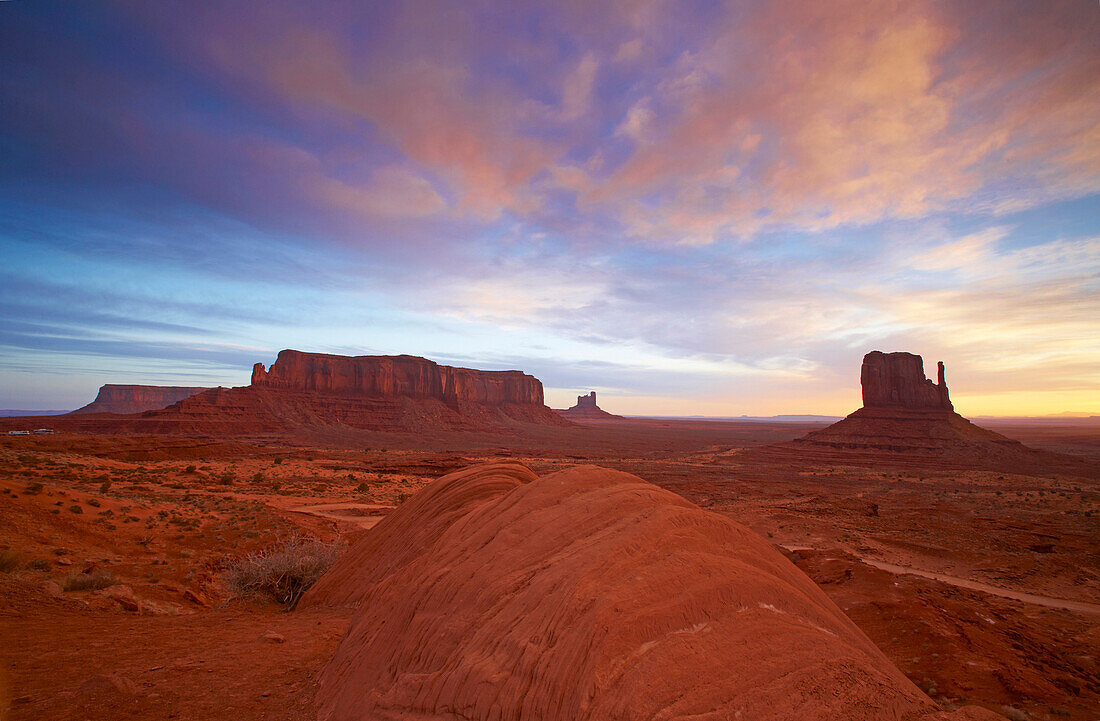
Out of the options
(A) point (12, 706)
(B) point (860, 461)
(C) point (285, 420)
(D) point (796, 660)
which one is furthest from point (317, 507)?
(C) point (285, 420)

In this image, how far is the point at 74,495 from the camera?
15422mm

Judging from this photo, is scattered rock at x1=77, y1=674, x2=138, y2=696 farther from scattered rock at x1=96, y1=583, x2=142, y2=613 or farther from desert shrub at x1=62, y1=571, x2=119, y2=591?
desert shrub at x1=62, y1=571, x2=119, y2=591

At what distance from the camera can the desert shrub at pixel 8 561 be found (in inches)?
364

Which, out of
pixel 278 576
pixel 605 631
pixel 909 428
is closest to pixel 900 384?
pixel 909 428

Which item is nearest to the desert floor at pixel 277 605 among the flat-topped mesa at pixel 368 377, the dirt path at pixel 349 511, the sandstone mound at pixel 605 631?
the dirt path at pixel 349 511

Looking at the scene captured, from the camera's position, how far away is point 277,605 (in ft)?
→ 34.1

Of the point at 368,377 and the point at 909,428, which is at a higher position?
the point at 368,377

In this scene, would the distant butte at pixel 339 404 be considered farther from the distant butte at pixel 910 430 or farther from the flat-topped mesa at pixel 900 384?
the flat-topped mesa at pixel 900 384

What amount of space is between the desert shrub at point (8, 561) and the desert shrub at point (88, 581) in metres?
0.86

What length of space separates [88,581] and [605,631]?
1083 cm

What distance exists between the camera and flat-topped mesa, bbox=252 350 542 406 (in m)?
93.0

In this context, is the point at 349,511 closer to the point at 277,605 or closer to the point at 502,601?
the point at 277,605

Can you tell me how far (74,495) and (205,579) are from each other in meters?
7.52

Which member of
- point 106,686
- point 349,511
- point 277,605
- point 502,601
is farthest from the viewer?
point 349,511
